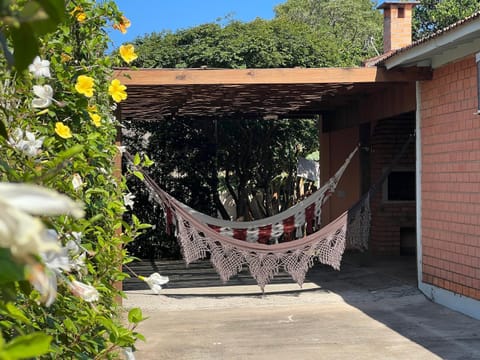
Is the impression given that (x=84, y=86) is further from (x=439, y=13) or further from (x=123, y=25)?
(x=439, y=13)

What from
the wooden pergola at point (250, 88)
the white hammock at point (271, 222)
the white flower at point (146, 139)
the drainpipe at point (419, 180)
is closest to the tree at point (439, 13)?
the white flower at point (146, 139)

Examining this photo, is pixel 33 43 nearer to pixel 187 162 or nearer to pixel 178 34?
pixel 187 162

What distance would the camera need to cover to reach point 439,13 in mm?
22094

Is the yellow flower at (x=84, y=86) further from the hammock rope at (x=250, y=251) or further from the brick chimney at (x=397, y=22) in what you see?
the brick chimney at (x=397, y=22)

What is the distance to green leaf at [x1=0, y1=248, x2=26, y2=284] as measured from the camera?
0.45 metres

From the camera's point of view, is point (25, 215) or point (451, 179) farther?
point (451, 179)

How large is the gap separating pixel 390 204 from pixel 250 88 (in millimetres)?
3920

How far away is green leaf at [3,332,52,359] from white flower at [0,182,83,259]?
0.07 metres

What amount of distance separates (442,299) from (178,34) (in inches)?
326

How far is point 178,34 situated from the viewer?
12.5 meters

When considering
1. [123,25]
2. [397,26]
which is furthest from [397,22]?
[123,25]

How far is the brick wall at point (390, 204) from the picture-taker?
9.32 meters

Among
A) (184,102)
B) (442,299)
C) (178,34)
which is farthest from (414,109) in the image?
(178,34)

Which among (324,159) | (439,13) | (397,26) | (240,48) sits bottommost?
(324,159)
